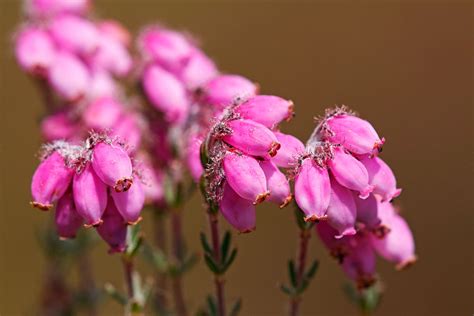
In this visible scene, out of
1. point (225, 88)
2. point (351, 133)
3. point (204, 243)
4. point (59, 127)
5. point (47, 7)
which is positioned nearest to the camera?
point (351, 133)

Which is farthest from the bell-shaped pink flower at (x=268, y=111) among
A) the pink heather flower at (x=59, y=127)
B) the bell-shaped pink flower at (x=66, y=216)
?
the pink heather flower at (x=59, y=127)

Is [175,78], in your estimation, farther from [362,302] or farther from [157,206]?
[362,302]

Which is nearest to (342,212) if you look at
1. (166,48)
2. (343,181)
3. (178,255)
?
(343,181)

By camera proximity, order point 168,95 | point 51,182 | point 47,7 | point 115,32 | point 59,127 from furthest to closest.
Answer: point 115,32, point 47,7, point 59,127, point 168,95, point 51,182

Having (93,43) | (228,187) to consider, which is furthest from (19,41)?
(228,187)

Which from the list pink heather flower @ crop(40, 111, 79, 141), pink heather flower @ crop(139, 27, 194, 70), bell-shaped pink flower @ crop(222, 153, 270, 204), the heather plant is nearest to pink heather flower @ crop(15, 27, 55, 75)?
the heather plant

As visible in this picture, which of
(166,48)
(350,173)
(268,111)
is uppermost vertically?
(166,48)

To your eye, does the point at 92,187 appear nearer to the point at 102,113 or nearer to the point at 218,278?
the point at 218,278
